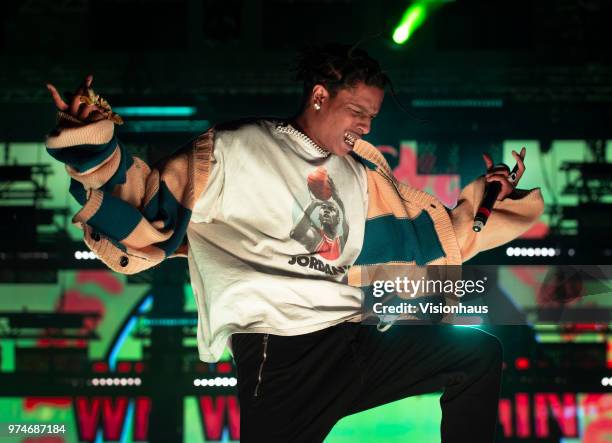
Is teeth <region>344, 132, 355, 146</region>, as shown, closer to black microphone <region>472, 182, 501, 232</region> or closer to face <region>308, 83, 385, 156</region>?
face <region>308, 83, 385, 156</region>

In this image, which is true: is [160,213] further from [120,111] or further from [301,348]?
[120,111]

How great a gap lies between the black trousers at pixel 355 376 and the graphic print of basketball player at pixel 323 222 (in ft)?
0.58

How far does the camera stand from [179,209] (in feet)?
6.23

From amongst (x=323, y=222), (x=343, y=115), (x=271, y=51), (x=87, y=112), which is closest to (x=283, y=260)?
(x=323, y=222)

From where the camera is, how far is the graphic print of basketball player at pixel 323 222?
1.97 metres

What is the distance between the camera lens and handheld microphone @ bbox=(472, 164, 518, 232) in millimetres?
2045

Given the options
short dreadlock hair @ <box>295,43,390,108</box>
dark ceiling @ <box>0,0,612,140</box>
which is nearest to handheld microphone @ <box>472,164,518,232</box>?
short dreadlock hair @ <box>295,43,390,108</box>

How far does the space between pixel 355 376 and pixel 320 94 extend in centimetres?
63

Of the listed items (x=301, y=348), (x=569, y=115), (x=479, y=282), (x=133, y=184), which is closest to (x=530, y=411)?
(x=569, y=115)

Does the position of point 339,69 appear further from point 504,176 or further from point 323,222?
point 504,176

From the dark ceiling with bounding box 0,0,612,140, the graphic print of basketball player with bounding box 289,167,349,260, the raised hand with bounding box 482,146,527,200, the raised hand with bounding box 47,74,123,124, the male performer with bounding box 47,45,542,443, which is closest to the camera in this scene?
the raised hand with bounding box 47,74,123,124

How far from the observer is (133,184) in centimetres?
188

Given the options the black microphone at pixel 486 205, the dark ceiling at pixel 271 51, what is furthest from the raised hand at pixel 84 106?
the dark ceiling at pixel 271 51

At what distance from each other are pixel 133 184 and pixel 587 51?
2866 millimetres
